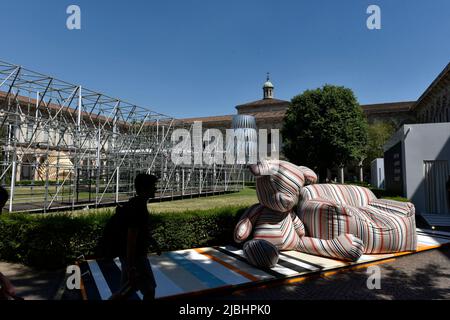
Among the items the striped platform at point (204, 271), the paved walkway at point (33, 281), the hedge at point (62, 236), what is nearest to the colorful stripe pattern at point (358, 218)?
the striped platform at point (204, 271)

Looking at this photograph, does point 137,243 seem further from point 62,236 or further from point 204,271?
point 62,236

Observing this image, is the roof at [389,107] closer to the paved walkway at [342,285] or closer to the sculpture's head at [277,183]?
the paved walkway at [342,285]

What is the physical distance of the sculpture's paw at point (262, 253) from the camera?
17.2ft

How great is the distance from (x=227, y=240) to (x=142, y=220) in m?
5.09

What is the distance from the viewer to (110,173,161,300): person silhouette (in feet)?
9.18

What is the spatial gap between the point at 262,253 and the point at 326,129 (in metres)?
24.4

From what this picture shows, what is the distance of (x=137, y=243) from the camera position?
2.93 metres

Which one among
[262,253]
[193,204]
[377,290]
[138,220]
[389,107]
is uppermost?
[389,107]

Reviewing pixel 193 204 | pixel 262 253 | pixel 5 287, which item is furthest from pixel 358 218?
pixel 193 204

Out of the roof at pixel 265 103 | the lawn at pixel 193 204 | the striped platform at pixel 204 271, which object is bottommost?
the lawn at pixel 193 204

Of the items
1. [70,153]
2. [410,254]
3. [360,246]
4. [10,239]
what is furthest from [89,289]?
[70,153]

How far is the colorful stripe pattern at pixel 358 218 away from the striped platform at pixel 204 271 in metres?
0.35
